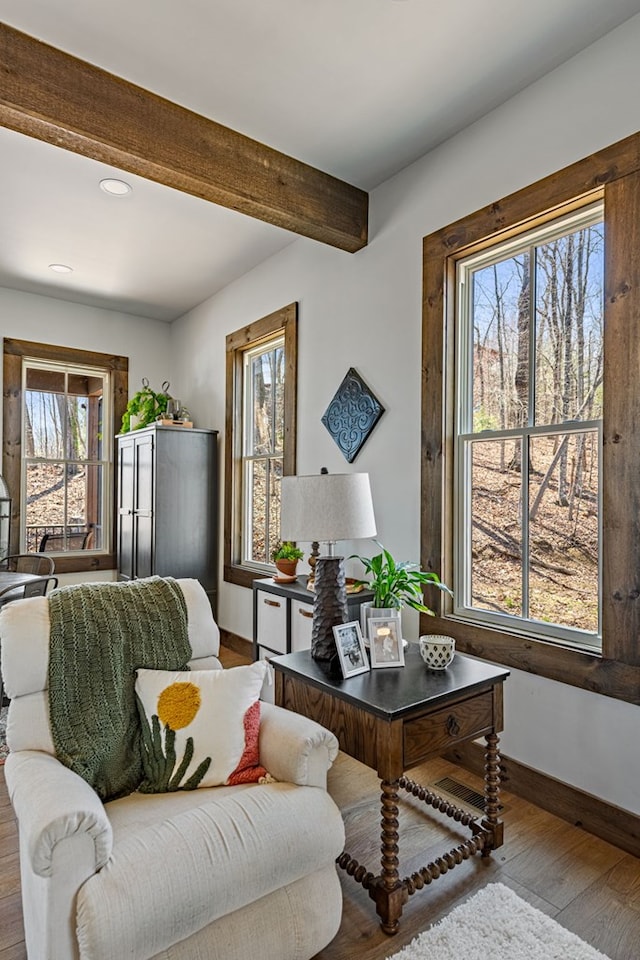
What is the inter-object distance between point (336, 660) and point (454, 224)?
2.03m

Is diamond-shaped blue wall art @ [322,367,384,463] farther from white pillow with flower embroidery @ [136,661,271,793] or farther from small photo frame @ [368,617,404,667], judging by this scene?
white pillow with flower embroidery @ [136,661,271,793]

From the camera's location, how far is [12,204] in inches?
128

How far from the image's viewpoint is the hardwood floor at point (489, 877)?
1582 mm

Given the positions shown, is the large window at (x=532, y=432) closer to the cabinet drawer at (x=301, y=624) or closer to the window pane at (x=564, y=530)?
the window pane at (x=564, y=530)

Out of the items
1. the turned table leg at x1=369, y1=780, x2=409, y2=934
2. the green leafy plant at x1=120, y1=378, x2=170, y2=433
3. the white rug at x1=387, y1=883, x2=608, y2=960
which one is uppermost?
the green leafy plant at x1=120, y1=378, x2=170, y2=433

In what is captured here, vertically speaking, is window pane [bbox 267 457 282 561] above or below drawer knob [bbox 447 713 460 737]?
above

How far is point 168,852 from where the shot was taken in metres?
1.27

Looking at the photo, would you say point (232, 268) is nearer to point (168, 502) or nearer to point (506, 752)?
point (168, 502)

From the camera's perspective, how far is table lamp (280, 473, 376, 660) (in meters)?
1.99

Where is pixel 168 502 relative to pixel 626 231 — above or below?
below

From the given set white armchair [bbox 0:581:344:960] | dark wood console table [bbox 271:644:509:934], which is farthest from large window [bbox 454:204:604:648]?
white armchair [bbox 0:581:344:960]

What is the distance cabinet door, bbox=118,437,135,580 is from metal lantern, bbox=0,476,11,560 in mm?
875

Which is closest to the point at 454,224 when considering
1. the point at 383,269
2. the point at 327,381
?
the point at 383,269

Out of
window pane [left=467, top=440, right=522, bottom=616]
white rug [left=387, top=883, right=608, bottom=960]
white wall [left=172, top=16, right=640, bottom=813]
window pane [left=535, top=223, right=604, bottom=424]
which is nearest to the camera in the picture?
white rug [left=387, top=883, right=608, bottom=960]
